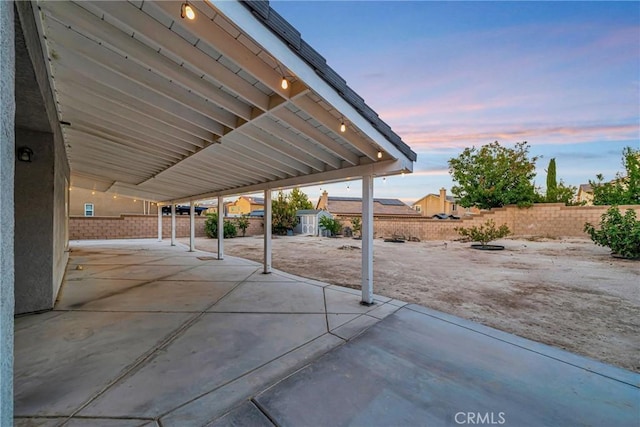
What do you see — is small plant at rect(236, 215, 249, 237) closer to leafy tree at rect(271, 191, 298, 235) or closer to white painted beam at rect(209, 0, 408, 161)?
leafy tree at rect(271, 191, 298, 235)

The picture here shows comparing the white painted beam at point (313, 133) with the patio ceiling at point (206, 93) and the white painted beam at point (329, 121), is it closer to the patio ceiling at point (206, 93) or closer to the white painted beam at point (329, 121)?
the patio ceiling at point (206, 93)

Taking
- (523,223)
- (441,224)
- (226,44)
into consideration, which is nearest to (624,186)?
(523,223)

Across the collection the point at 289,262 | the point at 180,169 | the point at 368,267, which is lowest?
the point at 289,262

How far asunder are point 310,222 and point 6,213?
2039 centimetres

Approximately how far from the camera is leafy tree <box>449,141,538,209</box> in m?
16.5

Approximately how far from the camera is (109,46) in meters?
2.04

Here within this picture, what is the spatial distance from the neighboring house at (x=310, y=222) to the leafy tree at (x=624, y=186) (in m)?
17.7

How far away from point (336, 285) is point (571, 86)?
9165 millimetres

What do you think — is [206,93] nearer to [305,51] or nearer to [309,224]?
[305,51]

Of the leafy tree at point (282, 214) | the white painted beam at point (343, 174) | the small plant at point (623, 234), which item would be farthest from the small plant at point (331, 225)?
the small plant at point (623, 234)

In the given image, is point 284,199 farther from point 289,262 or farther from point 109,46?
point 109,46

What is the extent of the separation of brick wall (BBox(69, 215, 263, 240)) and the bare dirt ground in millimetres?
11505

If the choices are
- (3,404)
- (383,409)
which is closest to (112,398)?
(3,404)

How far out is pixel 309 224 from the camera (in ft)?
70.0
